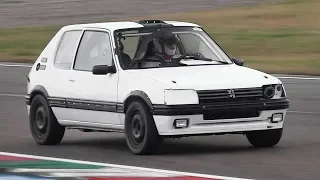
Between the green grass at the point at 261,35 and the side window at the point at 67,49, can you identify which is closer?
the side window at the point at 67,49

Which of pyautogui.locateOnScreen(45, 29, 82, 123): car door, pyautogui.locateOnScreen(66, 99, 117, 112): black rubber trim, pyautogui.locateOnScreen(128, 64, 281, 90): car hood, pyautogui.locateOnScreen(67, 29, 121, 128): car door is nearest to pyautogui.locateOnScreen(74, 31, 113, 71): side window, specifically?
pyautogui.locateOnScreen(67, 29, 121, 128): car door

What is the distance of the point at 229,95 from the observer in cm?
1111

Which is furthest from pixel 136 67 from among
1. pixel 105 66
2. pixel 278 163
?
pixel 278 163

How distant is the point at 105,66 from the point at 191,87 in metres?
1.28

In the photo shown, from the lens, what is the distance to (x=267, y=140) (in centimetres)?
1175

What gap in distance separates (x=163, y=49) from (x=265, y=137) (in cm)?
153

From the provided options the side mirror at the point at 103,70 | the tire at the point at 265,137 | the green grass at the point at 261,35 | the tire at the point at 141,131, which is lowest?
the green grass at the point at 261,35

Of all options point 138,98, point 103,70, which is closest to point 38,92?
point 103,70

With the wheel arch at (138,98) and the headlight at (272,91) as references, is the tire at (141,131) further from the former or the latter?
the headlight at (272,91)

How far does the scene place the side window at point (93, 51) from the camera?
12203 mm

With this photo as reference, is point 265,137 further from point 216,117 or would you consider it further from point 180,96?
point 180,96

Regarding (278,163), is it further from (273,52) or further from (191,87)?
(273,52)

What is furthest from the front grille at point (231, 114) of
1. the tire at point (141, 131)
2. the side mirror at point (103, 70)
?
the side mirror at point (103, 70)

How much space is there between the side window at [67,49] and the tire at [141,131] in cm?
163
